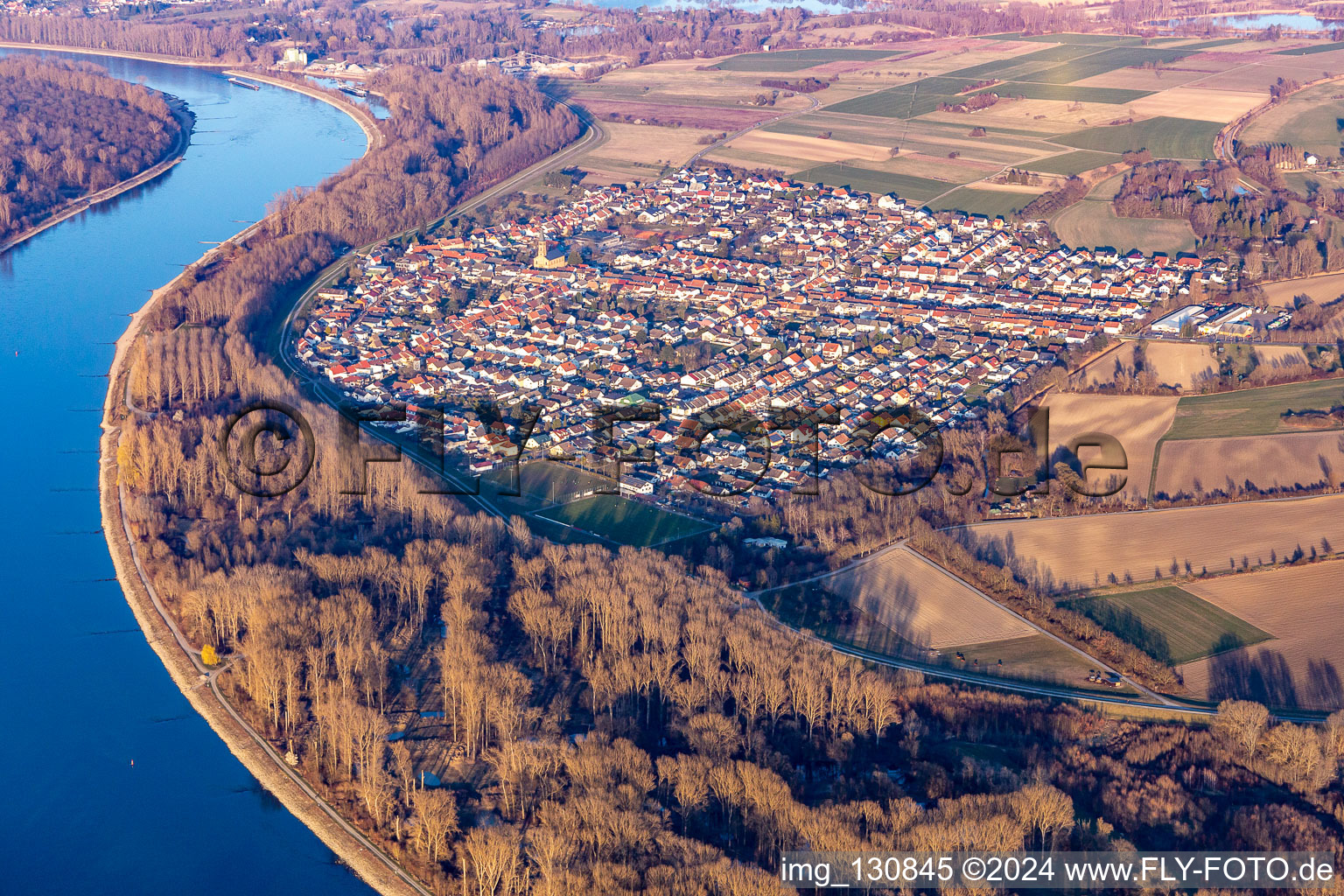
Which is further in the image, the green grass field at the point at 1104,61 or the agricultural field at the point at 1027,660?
the green grass field at the point at 1104,61

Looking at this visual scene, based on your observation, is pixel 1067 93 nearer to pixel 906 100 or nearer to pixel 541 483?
pixel 906 100

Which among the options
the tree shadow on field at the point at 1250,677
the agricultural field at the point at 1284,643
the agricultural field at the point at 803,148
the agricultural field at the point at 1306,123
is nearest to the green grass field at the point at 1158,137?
the agricultural field at the point at 1306,123

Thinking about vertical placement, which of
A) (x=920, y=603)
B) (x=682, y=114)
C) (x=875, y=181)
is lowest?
(x=920, y=603)

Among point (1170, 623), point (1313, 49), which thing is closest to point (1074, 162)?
point (1313, 49)

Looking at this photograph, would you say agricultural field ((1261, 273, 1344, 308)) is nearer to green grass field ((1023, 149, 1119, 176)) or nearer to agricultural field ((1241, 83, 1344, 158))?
green grass field ((1023, 149, 1119, 176))

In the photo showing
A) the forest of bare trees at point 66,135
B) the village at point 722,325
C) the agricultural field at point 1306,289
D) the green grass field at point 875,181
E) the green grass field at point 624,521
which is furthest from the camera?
the forest of bare trees at point 66,135

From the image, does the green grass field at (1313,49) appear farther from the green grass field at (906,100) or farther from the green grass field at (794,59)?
the green grass field at (794,59)
